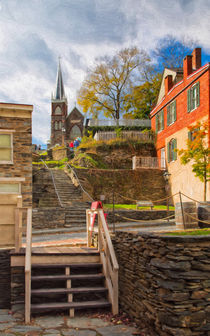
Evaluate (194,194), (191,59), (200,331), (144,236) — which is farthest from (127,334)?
(191,59)

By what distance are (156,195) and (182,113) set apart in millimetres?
6007

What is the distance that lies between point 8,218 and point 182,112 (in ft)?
50.4

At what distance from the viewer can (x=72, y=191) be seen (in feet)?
65.4

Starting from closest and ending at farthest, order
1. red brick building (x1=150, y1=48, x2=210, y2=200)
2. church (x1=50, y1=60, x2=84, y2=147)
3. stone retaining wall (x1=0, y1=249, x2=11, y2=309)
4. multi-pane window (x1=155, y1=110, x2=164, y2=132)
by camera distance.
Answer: stone retaining wall (x1=0, y1=249, x2=11, y2=309) → red brick building (x1=150, y1=48, x2=210, y2=200) → multi-pane window (x1=155, y1=110, x2=164, y2=132) → church (x1=50, y1=60, x2=84, y2=147)

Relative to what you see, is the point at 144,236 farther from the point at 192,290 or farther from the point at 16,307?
the point at 16,307

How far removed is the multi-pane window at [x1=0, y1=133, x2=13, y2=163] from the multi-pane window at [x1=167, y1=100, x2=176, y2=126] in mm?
11521

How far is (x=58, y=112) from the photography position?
6228cm

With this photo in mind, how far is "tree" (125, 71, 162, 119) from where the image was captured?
33625mm

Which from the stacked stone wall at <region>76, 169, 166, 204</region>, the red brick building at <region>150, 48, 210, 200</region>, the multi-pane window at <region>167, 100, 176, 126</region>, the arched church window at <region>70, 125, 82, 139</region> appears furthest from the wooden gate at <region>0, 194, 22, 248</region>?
the arched church window at <region>70, 125, 82, 139</region>

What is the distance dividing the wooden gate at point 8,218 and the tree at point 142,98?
2700 cm

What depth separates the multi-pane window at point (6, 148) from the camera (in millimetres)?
14820

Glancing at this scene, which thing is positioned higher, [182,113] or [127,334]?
[182,113]

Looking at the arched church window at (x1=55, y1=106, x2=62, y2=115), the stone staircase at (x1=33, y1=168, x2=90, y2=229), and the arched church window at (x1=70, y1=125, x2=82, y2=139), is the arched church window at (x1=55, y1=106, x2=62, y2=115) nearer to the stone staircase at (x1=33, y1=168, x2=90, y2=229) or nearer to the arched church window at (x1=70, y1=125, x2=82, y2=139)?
the arched church window at (x1=70, y1=125, x2=82, y2=139)

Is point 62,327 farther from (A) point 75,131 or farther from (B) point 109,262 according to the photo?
(A) point 75,131
